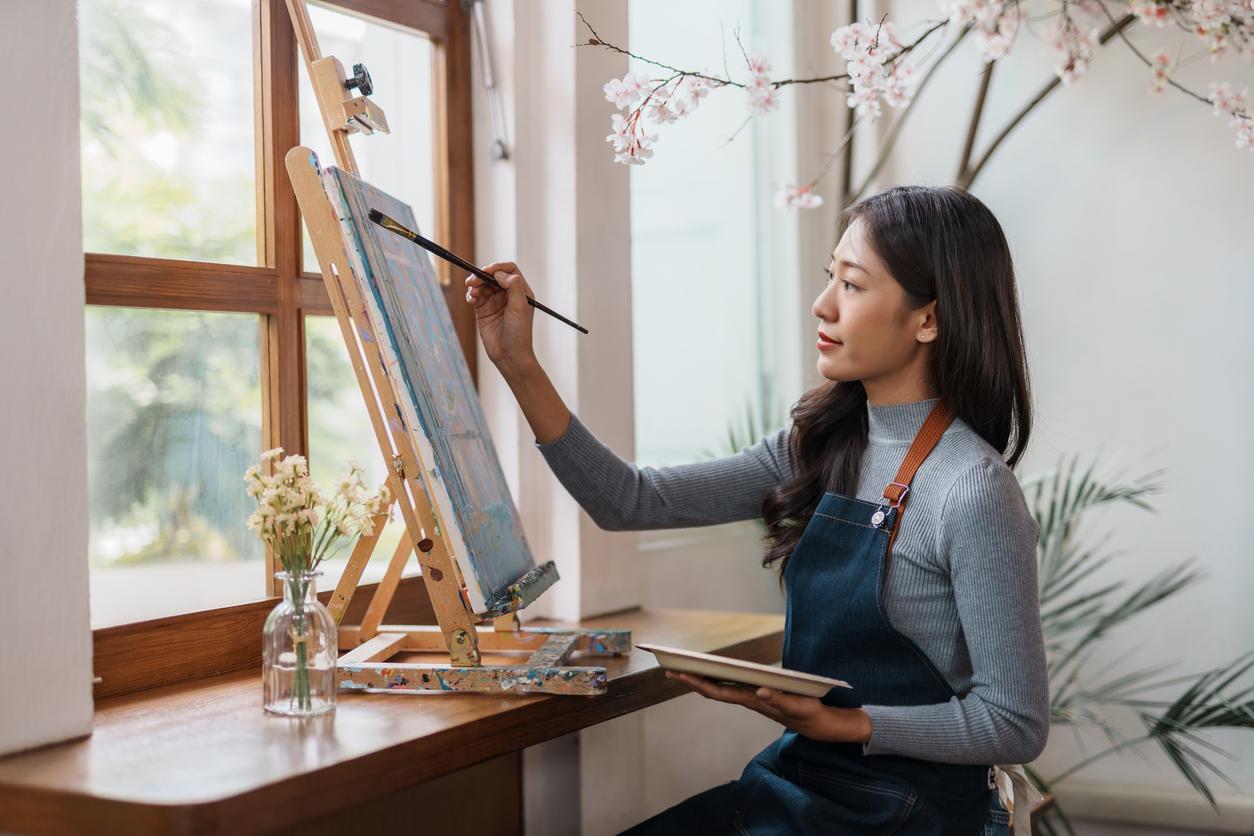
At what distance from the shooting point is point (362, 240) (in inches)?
57.5

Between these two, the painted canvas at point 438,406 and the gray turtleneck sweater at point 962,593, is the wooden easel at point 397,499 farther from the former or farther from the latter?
the gray turtleneck sweater at point 962,593

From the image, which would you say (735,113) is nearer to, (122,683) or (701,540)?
(701,540)

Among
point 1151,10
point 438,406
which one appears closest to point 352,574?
point 438,406

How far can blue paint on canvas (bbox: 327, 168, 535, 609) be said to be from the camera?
146cm

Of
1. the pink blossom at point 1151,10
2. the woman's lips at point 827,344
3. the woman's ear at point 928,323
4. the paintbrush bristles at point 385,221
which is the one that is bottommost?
the woman's lips at point 827,344

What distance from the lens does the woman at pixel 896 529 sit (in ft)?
4.72

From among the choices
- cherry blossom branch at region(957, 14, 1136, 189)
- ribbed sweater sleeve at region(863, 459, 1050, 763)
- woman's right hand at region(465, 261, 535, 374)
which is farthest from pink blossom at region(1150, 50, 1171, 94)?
woman's right hand at region(465, 261, 535, 374)

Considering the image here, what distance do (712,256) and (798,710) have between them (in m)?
1.68

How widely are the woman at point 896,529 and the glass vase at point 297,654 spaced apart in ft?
1.41

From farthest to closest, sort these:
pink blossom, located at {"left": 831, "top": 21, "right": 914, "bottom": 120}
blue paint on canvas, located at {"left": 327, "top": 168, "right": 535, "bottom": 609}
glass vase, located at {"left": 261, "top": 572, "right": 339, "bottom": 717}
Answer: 1. pink blossom, located at {"left": 831, "top": 21, "right": 914, "bottom": 120}
2. blue paint on canvas, located at {"left": 327, "top": 168, "right": 535, "bottom": 609}
3. glass vase, located at {"left": 261, "top": 572, "right": 339, "bottom": 717}

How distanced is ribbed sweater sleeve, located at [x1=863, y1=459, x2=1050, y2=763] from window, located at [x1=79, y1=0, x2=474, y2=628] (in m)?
0.95

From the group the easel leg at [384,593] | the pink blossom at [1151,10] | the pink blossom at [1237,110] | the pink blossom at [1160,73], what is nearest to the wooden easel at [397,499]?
the easel leg at [384,593]

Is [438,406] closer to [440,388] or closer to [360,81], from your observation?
[440,388]

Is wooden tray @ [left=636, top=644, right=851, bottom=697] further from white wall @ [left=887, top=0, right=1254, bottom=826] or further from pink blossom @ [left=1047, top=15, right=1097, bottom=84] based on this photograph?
white wall @ [left=887, top=0, right=1254, bottom=826]
